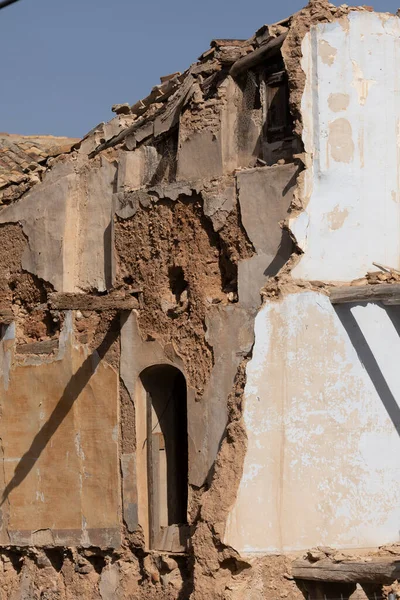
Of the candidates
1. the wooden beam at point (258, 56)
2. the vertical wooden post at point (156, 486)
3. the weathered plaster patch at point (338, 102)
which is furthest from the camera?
the vertical wooden post at point (156, 486)

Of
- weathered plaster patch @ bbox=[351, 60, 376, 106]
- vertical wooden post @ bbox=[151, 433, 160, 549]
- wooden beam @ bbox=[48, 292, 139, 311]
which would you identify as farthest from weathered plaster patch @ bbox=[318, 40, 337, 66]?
vertical wooden post @ bbox=[151, 433, 160, 549]

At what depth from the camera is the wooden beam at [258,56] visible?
1254cm

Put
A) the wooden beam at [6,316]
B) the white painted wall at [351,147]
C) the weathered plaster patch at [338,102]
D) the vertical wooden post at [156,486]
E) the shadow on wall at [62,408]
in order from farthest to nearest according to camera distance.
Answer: the wooden beam at [6,316] → the shadow on wall at [62,408] → the vertical wooden post at [156,486] → the weathered plaster patch at [338,102] → the white painted wall at [351,147]

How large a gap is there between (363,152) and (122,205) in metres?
3.03

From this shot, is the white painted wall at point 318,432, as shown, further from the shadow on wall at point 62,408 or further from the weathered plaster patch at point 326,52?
the shadow on wall at point 62,408

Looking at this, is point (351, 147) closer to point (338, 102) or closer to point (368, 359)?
point (338, 102)

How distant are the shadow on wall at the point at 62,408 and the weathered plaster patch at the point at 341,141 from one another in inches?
127

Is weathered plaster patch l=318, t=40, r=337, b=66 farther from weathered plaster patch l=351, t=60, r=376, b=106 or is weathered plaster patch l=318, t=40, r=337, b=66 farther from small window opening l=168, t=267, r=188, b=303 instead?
small window opening l=168, t=267, r=188, b=303

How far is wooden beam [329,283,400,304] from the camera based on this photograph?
11.8m

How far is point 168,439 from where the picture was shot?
13773 mm

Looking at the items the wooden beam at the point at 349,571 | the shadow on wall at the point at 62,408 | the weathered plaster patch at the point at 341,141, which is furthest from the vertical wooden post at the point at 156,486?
the weathered plaster patch at the point at 341,141

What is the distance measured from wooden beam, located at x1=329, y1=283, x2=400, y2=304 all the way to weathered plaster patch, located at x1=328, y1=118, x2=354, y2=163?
4.25 feet

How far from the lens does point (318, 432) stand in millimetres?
11930

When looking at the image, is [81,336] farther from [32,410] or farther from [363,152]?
[363,152]
